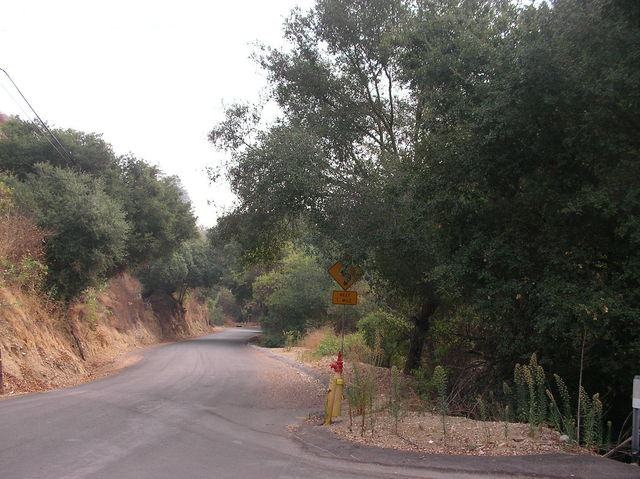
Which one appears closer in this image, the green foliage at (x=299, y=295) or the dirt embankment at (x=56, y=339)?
the dirt embankment at (x=56, y=339)

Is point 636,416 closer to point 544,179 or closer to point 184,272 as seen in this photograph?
point 544,179

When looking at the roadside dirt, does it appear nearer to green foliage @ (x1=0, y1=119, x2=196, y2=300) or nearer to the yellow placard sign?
the yellow placard sign

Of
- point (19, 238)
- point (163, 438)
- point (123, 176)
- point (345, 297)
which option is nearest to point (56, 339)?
point (19, 238)

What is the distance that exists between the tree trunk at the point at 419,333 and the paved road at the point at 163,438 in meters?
4.41

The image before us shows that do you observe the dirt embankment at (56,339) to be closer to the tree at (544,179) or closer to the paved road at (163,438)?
the paved road at (163,438)

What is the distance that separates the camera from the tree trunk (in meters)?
14.4

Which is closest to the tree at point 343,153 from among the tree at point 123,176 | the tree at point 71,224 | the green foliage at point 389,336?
the green foliage at point 389,336

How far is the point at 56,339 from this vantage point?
18500 millimetres

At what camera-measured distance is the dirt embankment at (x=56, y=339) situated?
14.2 m

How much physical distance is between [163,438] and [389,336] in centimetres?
1173

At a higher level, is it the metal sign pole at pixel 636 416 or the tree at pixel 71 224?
the tree at pixel 71 224

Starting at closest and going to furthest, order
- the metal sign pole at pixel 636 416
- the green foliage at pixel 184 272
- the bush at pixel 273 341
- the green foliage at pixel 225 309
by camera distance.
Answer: the metal sign pole at pixel 636 416 < the bush at pixel 273 341 < the green foliage at pixel 184 272 < the green foliage at pixel 225 309

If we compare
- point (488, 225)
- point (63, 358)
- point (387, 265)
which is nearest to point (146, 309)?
point (63, 358)

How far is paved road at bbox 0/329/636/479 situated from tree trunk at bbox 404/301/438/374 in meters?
4.41
